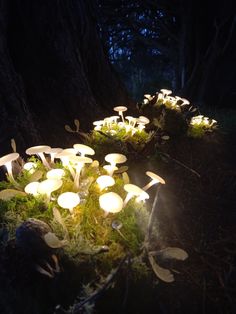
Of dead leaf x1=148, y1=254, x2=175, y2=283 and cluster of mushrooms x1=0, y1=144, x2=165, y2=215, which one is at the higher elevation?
cluster of mushrooms x1=0, y1=144, x2=165, y2=215

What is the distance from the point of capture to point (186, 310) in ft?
6.63

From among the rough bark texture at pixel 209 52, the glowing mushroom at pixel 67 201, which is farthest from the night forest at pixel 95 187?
the rough bark texture at pixel 209 52

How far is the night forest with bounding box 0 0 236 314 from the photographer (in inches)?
75.2

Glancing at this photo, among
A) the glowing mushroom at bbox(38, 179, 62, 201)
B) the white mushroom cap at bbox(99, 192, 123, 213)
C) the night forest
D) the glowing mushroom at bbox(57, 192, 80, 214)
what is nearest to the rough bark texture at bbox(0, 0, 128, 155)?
the night forest

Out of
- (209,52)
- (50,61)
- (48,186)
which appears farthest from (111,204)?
(209,52)

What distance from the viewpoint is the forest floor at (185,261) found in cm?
189

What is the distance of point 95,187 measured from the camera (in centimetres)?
276

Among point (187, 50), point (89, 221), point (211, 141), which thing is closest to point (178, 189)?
point (89, 221)

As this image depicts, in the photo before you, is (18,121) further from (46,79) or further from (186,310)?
(186,310)

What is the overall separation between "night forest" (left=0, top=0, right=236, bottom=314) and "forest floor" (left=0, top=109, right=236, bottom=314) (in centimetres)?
1

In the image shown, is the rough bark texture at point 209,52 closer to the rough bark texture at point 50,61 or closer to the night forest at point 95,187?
the night forest at point 95,187

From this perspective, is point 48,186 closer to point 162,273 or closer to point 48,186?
point 48,186

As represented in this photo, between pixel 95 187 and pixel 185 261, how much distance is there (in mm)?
1244

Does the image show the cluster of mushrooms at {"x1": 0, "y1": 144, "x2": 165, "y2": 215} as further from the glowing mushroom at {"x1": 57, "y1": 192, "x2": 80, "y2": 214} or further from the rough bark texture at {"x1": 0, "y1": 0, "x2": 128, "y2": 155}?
the rough bark texture at {"x1": 0, "y1": 0, "x2": 128, "y2": 155}
